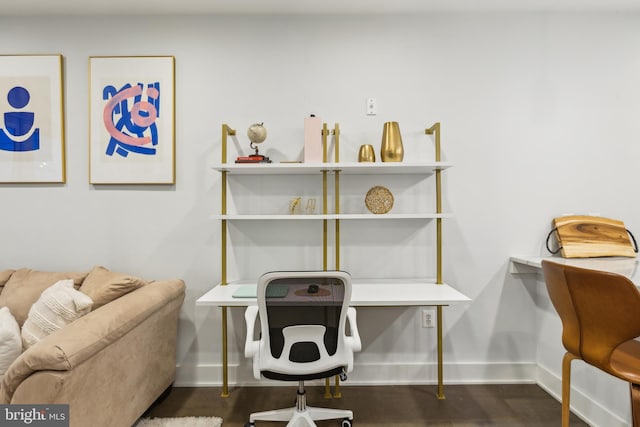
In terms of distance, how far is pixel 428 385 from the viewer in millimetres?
2402

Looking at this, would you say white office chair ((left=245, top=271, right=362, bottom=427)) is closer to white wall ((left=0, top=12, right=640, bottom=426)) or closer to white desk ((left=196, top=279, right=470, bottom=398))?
white desk ((left=196, top=279, right=470, bottom=398))

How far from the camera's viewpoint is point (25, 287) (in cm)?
211

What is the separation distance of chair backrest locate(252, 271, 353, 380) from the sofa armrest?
65cm

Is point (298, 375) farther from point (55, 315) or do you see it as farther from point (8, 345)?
point (8, 345)

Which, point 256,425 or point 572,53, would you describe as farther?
point 572,53

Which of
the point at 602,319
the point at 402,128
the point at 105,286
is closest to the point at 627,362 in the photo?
the point at 602,319

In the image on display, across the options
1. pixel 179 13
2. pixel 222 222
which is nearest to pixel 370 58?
pixel 179 13

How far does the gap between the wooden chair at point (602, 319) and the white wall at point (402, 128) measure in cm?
105

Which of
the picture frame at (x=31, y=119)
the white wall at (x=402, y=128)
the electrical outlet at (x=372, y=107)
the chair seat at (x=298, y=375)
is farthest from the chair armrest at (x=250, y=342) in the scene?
the picture frame at (x=31, y=119)

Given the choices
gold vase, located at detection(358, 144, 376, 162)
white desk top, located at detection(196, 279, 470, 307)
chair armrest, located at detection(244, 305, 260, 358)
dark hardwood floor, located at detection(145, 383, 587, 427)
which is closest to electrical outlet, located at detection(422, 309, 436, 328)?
white desk top, located at detection(196, 279, 470, 307)

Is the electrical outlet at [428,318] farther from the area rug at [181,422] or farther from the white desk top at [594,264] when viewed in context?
the area rug at [181,422]

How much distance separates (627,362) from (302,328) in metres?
1.24

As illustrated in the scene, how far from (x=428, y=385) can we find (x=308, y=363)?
1176 millimetres

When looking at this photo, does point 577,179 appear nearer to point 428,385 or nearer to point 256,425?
point 428,385
